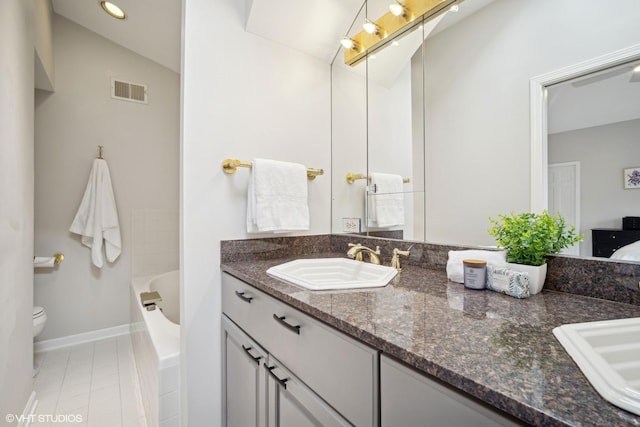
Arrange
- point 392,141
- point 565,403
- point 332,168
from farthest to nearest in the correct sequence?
point 332,168 → point 392,141 → point 565,403

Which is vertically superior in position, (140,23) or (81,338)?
(140,23)

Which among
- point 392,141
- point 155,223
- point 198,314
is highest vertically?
point 392,141

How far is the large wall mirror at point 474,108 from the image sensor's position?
927 mm

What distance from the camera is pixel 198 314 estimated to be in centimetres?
137

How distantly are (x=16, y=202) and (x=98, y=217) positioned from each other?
3.85ft

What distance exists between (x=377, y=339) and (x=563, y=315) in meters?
0.51

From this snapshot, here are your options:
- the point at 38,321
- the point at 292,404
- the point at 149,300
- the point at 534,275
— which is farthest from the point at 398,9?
the point at 38,321

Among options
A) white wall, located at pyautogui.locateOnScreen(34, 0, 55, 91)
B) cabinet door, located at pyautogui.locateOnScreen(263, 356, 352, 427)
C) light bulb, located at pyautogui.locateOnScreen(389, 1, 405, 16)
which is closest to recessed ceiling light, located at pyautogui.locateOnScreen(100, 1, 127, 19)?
white wall, located at pyautogui.locateOnScreen(34, 0, 55, 91)

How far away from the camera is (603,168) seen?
0.87m

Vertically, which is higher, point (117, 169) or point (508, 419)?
point (117, 169)

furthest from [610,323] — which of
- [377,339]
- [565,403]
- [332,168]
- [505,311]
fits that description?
[332,168]

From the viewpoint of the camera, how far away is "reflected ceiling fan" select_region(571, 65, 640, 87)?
2.72 ft

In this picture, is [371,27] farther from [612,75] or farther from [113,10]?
[113,10]

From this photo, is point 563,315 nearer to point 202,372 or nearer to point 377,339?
point 377,339
